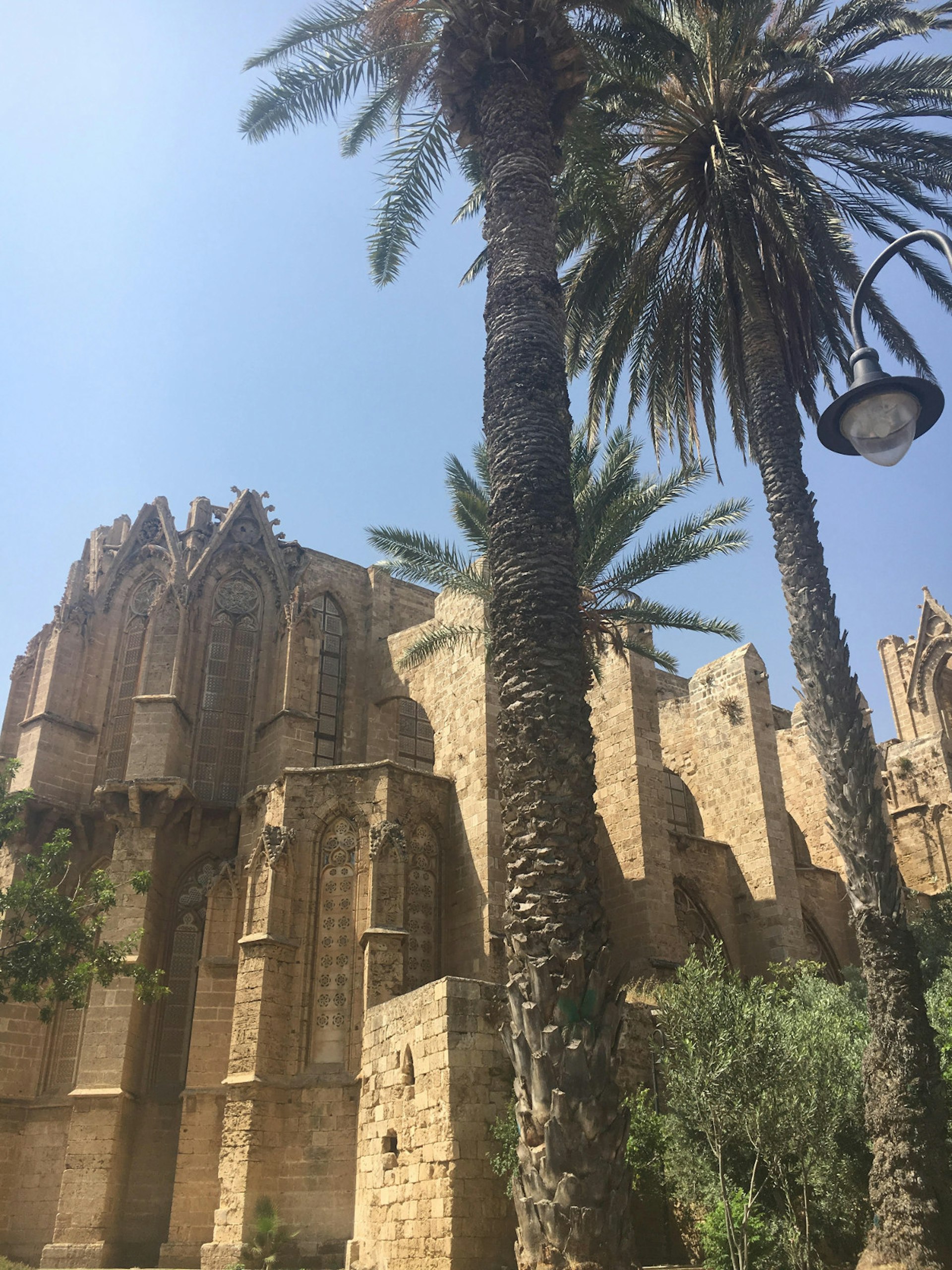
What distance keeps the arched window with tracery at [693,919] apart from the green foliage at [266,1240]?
9007 mm

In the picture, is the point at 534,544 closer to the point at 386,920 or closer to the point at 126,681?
the point at 386,920

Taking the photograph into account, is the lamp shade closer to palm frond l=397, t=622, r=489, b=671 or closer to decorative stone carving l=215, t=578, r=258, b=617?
palm frond l=397, t=622, r=489, b=671

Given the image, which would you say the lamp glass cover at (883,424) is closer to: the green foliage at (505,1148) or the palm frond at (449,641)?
the green foliage at (505,1148)

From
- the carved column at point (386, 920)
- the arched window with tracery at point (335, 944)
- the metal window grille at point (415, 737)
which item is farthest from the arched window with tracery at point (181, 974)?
the metal window grille at point (415, 737)

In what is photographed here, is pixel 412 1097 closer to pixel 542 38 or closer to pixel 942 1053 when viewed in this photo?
pixel 942 1053

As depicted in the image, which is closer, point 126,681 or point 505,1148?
point 505,1148

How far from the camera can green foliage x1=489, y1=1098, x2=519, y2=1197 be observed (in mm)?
11344

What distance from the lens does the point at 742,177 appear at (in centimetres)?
1283

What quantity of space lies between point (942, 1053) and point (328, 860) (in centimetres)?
947

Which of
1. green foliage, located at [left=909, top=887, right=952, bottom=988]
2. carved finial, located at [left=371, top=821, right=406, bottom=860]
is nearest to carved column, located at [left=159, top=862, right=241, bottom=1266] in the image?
carved finial, located at [left=371, top=821, right=406, bottom=860]

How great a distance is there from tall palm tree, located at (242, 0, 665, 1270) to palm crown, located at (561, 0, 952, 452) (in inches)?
46.6

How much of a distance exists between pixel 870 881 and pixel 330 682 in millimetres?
15099

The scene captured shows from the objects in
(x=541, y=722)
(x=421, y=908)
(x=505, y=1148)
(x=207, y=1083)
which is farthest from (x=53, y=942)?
(x=541, y=722)

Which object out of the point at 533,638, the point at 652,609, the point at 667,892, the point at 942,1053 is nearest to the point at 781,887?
the point at 667,892
